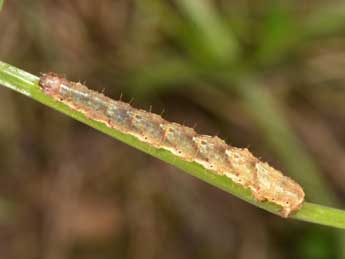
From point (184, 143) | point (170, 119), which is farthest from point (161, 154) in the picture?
point (170, 119)

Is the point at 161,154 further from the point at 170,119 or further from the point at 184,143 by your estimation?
the point at 170,119

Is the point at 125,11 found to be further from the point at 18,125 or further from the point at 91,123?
the point at 91,123

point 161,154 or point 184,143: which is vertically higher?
point 184,143

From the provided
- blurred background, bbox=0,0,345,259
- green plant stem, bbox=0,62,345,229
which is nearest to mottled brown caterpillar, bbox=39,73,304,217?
green plant stem, bbox=0,62,345,229

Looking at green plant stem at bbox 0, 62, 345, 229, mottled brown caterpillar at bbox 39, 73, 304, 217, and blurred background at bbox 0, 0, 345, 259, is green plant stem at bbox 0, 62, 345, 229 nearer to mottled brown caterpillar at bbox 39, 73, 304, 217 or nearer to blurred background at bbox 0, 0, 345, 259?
mottled brown caterpillar at bbox 39, 73, 304, 217

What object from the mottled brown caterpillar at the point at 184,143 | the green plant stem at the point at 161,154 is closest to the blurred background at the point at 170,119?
the mottled brown caterpillar at the point at 184,143

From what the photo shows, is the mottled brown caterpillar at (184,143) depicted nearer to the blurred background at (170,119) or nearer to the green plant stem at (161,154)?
the green plant stem at (161,154)
